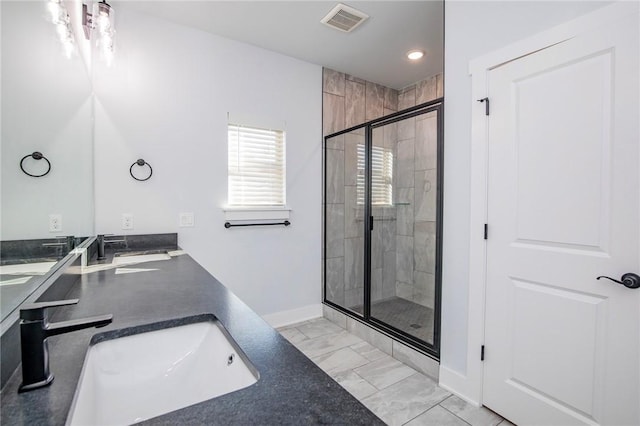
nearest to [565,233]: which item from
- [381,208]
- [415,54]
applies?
[381,208]

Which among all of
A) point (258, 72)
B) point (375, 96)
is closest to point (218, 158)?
point (258, 72)

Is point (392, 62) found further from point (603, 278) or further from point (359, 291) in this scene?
point (603, 278)

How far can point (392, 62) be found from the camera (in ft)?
→ 10.7

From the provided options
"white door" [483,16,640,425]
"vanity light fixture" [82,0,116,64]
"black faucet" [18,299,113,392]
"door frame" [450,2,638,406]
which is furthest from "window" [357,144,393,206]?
"black faucet" [18,299,113,392]

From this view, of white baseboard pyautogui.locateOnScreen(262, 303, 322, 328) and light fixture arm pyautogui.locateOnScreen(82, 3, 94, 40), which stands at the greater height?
light fixture arm pyautogui.locateOnScreen(82, 3, 94, 40)

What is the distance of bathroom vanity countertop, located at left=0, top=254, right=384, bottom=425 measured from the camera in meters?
0.55

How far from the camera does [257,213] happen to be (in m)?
3.01

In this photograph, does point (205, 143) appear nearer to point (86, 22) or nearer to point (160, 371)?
A: point (86, 22)

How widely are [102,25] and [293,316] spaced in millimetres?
2875

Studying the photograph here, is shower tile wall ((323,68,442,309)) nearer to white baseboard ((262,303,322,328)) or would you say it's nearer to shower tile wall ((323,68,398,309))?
shower tile wall ((323,68,398,309))

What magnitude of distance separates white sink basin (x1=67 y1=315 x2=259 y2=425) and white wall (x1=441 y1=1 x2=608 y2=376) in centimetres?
159

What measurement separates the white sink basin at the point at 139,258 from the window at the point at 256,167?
877 millimetres

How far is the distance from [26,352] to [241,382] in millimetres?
443

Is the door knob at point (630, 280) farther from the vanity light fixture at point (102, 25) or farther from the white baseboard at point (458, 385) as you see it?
the vanity light fixture at point (102, 25)
